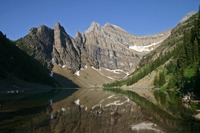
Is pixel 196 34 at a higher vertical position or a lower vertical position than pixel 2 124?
higher

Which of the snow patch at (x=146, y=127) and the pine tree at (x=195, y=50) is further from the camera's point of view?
the pine tree at (x=195, y=50)

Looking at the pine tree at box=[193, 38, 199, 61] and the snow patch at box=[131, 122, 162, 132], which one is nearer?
the snow patch at box=[131, 122, 162, 132]

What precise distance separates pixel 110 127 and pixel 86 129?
3271 millimetres

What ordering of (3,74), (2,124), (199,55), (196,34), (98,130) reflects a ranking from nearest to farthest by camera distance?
(98,130), (2,124), (199,55), (196,34), (3,74)

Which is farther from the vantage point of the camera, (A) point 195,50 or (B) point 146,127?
(A) point 195,50

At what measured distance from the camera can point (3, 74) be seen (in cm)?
18550

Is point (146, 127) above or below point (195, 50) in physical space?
below

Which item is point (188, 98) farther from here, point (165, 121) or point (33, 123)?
point (33, 123)

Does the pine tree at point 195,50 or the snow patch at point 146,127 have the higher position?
the pine tree at point 195,50

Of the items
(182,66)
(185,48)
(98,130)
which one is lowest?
(98,130)

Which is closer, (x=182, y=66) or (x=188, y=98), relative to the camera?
(x=188, y=98)

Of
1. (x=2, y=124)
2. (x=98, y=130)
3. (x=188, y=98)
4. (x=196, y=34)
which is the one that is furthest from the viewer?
(x=196, y=34)

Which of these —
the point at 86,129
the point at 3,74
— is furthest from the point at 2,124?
the point at 3,74

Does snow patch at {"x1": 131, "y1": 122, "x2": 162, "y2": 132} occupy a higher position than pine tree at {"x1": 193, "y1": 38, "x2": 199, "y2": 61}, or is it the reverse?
pine tree at {"x1": 193, "y1": 38, "x2": 199, "y2": 61}
